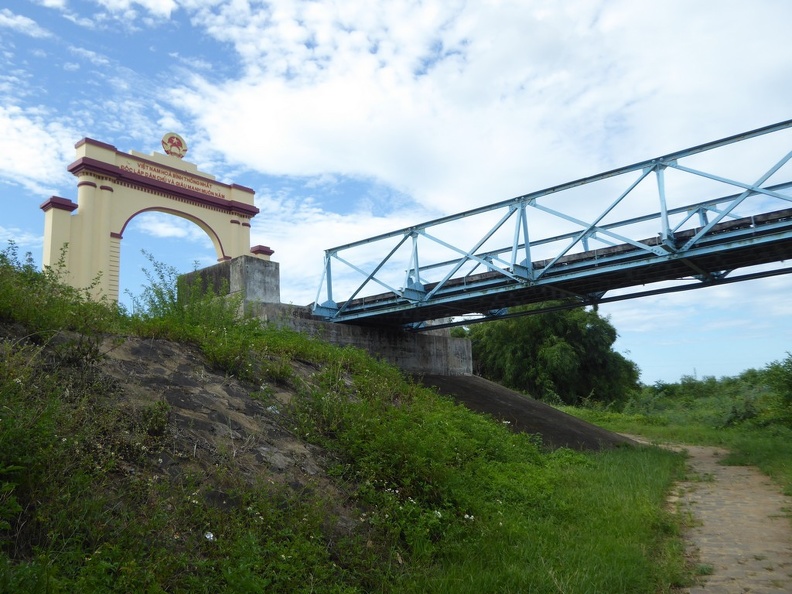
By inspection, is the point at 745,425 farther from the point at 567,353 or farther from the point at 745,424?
the point at 567,353

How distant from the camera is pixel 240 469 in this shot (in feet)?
17.2

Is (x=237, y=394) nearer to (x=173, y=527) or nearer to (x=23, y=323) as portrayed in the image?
(x=23, y=323)

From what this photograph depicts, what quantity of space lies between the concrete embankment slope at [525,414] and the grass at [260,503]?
4.39m

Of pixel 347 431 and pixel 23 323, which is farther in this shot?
pixel 347 431

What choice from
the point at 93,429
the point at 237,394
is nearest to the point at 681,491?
the point at 237,394

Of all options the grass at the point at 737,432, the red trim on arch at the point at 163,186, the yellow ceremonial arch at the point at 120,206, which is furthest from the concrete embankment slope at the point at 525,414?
the red trim on arch at the point at 163,186

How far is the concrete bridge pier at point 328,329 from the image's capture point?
13.1 metres

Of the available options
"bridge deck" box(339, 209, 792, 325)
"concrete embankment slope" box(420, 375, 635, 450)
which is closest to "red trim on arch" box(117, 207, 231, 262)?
"bridge deck" box(339, 209, 792, 325)

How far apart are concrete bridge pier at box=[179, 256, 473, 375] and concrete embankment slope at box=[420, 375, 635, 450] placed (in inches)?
24.8

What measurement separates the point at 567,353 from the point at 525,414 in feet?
55.8

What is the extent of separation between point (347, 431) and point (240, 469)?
1619 millimetres

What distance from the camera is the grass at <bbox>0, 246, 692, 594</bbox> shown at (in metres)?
3.78

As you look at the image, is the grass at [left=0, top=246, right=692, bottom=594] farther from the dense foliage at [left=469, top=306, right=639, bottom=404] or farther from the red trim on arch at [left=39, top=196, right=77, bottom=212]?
the dense foliage at [left=469, top=306, right=639, bottom=404]

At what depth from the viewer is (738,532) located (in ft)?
22.2
